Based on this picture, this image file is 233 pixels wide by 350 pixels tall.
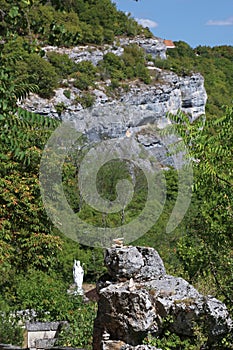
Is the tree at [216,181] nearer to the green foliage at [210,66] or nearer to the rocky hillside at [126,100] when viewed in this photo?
the rocky hillside at [126,100]

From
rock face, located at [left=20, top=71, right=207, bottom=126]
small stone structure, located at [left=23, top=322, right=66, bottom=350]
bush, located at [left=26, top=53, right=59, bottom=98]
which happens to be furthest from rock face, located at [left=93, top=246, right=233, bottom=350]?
bush, located at [left=26, top=53, right=59, bottom=98]

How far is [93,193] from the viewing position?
34.0 meters

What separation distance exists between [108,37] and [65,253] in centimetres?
4625

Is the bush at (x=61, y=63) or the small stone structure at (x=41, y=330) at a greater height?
the bush at (x=61, y=63)

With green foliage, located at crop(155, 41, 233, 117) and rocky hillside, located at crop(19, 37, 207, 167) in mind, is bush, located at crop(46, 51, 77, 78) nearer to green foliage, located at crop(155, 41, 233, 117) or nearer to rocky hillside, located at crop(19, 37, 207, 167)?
rocky hillside, located at crop(19, 37, 207, 167)

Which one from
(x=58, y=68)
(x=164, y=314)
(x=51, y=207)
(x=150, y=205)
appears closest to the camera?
(x=164, y=314)

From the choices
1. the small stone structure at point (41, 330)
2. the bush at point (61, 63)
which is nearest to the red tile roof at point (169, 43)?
the bush at point (61, 63)

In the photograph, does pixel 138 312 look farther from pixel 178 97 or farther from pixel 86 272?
pixel 178 97

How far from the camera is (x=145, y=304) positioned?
6.29m

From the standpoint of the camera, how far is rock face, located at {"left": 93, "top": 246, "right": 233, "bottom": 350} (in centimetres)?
601

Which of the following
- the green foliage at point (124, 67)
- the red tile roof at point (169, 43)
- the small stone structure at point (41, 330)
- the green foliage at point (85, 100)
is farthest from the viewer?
the red tile roof at point (169, 43)

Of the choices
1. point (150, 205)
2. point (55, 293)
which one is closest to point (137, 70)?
point (150, 205)

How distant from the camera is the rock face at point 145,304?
601 cm

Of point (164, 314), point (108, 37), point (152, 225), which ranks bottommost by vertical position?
point (164, 314)
